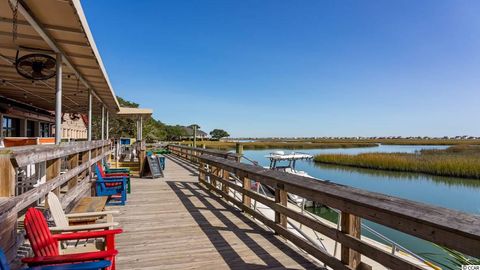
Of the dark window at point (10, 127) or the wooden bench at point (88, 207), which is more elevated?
the dark window at point (10, 127)

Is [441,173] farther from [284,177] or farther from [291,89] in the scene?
[284,177]

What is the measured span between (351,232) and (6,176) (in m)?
2.81

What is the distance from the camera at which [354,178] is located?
22.0 meters

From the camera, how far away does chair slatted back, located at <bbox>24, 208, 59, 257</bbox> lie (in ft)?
7.25

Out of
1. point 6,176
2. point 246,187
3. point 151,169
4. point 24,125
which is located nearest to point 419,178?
point 151,169

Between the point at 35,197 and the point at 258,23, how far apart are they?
16434 mm

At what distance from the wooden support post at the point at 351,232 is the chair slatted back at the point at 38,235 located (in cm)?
244

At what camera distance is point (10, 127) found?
12.4 meters

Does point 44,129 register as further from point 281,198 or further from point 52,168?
point 281,198

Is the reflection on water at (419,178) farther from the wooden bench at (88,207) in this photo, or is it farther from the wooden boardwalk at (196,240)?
the wooden bench at (88,207)

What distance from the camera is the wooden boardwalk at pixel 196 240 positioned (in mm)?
3232

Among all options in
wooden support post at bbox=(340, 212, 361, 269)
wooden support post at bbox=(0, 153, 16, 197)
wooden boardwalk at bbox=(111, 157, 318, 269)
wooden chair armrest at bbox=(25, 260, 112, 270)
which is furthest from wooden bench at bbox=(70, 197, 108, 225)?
wooden support post at bbox=(340, 212, 361, 269)

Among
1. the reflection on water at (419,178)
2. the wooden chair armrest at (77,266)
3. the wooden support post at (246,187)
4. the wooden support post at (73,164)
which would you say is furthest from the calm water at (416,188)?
the wooden chair armrest at (77,266)

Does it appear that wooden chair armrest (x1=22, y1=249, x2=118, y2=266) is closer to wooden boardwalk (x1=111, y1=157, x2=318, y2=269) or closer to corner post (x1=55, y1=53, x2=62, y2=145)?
wooden boardwalk (x1=111, y1=157, x2=318, y2=269)
